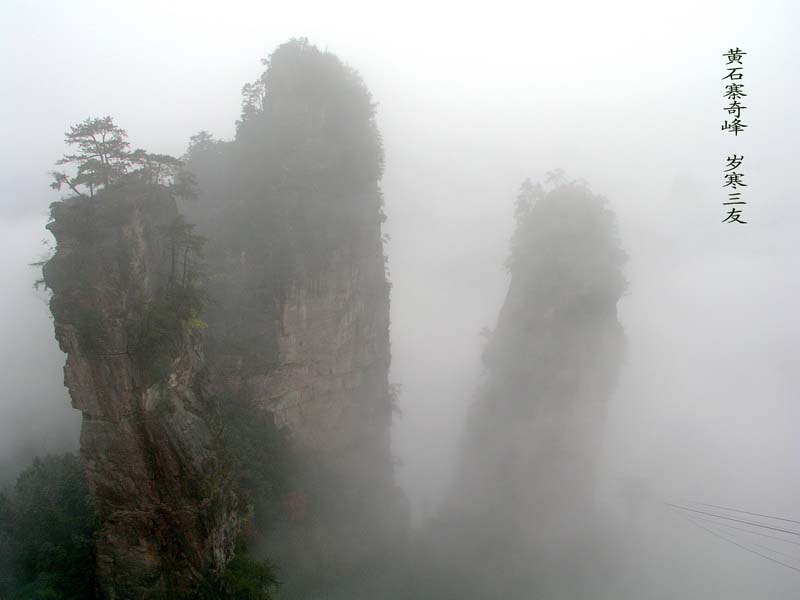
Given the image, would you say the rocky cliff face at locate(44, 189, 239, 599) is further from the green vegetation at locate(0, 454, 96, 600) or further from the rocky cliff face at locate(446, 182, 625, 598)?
the rocky cliff face at locate(446, 182, 625, 598)

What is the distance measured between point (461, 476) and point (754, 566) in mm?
19327

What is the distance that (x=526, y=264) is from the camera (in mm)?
34344

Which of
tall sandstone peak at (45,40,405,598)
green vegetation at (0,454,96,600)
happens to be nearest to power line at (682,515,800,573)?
tall sandstone peak at (45,40,405,598)

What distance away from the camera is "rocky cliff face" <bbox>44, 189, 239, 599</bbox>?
14.5m

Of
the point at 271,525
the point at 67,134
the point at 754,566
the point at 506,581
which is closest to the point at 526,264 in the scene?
the point at 506,581

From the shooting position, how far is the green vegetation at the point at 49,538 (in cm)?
1620

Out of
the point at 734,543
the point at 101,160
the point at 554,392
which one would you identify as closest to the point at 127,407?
the point at 101,160

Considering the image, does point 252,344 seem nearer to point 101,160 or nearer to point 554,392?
point 101,160

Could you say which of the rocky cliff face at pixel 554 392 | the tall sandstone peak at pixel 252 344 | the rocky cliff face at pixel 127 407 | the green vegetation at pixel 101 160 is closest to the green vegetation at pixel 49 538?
the rocky cliff face at pixel 127 407

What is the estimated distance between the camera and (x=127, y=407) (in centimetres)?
1465

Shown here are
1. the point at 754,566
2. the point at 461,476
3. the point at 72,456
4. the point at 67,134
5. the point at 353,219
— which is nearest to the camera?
the point at 67,134

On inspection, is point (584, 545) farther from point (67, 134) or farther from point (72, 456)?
point (67, 134)

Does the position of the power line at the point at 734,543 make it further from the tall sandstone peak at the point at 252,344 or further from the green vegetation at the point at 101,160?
the green vegetation at the point at 101,160

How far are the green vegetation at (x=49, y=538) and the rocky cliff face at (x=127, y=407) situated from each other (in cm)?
198
